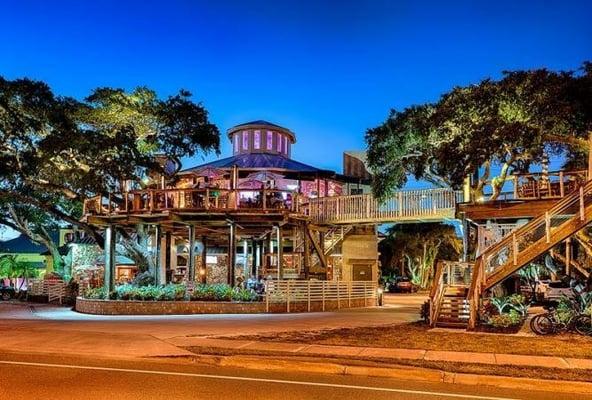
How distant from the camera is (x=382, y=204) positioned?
30.6 meters

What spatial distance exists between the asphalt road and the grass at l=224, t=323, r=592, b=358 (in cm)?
332

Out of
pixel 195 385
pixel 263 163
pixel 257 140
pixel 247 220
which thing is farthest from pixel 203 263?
pixel 195 385

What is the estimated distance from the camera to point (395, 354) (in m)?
12.0

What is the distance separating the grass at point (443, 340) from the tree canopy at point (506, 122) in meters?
6.87

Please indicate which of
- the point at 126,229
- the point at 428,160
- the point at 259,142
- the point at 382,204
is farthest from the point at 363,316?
the point at 259,142

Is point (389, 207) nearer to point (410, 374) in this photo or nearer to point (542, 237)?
point (542, 237)

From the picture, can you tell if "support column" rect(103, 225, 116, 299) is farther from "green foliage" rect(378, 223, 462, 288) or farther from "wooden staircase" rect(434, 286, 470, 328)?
"green foliage" rect(378, 223, 462, 288)

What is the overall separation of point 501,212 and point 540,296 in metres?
6.09

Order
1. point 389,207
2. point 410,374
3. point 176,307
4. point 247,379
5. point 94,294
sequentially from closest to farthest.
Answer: point 247,379 < point 410,374 < point 176,307 < point 94,294 < point 389,207

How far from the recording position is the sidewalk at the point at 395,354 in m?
11.2

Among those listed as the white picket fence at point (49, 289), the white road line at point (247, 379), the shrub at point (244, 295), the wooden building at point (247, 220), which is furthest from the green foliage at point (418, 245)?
the white road line at point (247, 379)

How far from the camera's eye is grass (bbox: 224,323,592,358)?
1282cm

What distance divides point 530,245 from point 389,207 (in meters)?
14.1

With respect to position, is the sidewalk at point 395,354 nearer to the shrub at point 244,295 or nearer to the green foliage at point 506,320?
the green foliage at point 506,320
